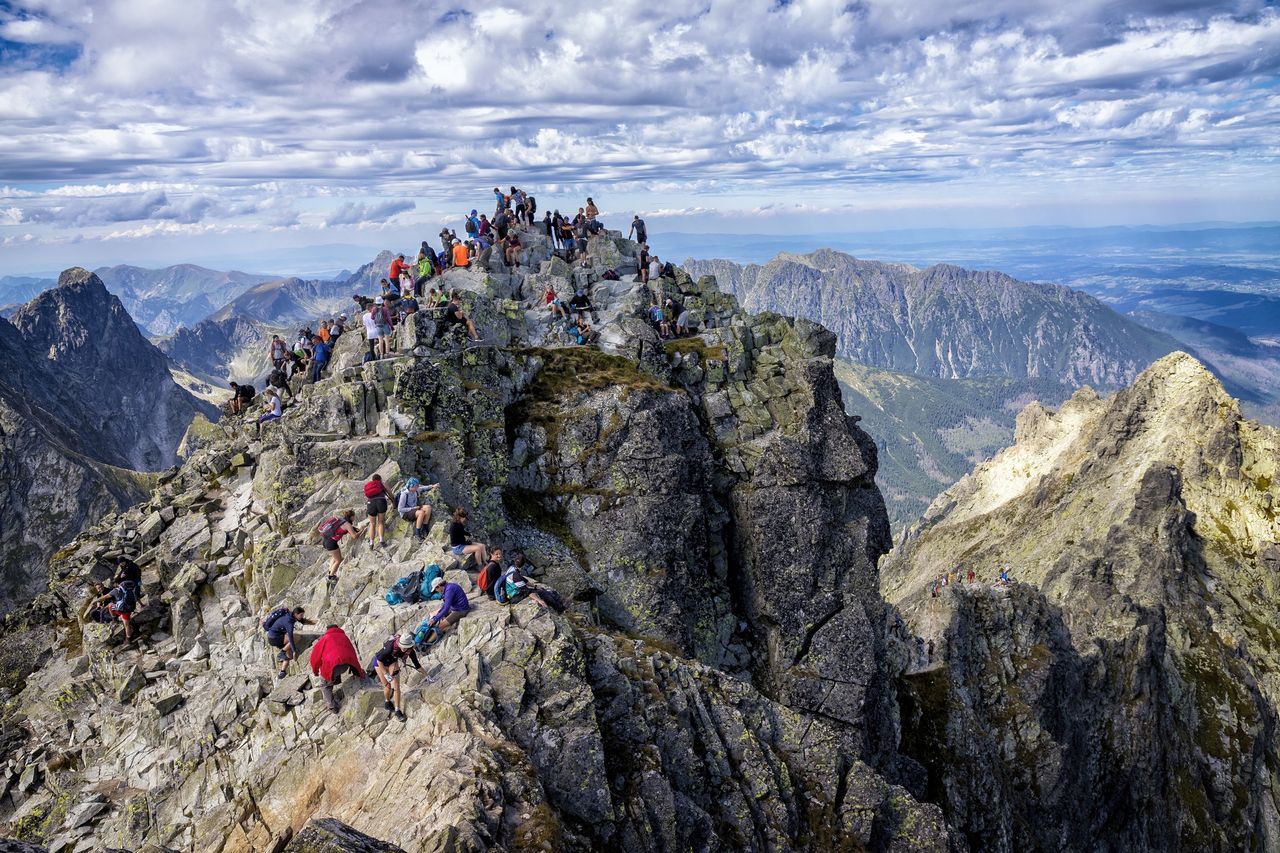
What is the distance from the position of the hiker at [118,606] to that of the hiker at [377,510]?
12.6 m

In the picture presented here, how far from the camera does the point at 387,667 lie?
23.8 m

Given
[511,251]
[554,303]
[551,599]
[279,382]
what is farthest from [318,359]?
[551,599]

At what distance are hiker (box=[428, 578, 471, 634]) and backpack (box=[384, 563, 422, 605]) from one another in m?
2.45

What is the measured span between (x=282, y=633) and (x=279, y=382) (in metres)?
25.4

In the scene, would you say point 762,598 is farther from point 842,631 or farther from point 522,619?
point 522,619

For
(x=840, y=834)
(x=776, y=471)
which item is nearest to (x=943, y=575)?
(x=776, y=471)

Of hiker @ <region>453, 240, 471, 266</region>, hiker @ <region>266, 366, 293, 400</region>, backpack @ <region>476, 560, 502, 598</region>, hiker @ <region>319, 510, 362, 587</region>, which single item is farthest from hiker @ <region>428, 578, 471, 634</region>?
hiker @ <region>453, 240, 471, 266</region>

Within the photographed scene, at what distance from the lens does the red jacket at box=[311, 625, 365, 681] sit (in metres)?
24.3

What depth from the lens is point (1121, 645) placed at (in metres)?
80.2

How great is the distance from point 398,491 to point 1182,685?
335 feet

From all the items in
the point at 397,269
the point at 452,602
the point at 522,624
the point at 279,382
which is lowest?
the point at 522,624

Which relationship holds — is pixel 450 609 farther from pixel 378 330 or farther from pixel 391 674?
pixel 378 330

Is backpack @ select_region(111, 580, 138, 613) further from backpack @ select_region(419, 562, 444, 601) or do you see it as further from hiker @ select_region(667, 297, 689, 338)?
hiker @ select_region(667, 297, 689, 338)

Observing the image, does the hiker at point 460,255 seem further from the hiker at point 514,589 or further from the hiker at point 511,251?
the hiker at point 514,589
